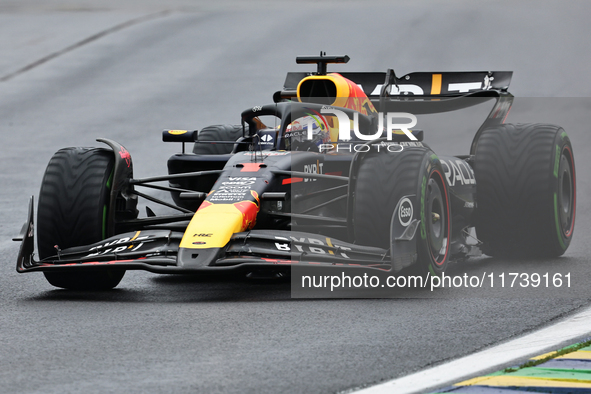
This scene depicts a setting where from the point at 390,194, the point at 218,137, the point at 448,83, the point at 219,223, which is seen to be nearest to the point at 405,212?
the point at 390,194

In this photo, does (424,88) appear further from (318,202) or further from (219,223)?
(219,223)

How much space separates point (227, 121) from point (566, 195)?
14166mm

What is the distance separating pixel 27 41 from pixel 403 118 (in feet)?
76.9

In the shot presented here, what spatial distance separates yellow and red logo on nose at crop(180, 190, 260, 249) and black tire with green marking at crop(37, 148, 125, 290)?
2.82 ft

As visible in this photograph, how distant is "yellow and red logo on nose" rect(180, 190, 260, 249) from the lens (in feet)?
18.9

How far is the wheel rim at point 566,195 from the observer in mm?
7974

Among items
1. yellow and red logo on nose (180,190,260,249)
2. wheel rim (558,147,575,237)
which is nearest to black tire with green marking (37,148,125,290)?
yellow and red logo on nose (180,190,260,249)

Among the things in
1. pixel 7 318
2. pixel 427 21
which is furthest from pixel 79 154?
pixel 427 21

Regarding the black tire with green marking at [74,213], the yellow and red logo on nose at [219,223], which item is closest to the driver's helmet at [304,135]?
the yellow and red logo on nose at [219,223]

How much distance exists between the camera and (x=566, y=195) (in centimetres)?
832

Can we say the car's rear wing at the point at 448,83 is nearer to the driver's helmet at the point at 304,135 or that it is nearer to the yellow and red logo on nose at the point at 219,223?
the driver's helmet at the point at 304,135

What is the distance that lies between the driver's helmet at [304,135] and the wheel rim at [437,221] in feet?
4.61

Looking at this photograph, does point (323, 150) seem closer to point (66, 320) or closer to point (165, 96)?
point (66, 320)

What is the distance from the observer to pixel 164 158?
57.0 ft
